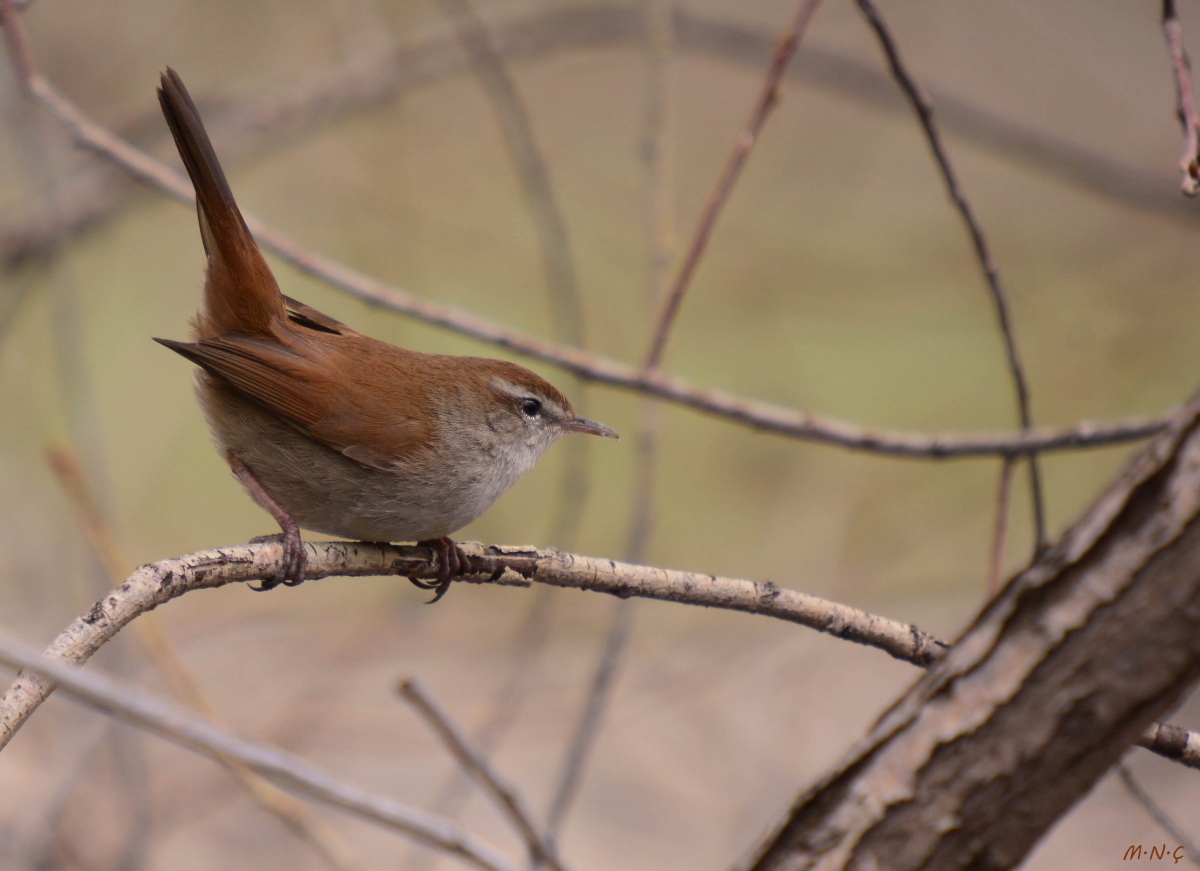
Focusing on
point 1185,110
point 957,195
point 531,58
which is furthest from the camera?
point 531,58

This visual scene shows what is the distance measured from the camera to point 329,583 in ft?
24.6

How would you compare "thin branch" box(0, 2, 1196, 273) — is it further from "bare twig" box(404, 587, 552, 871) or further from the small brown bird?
"bare twig" box(404, 587, 552, 871)

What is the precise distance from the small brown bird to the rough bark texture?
1.59 m

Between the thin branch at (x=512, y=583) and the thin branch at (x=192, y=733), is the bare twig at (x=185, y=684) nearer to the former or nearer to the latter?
the thin branch at (x=512, y=583)

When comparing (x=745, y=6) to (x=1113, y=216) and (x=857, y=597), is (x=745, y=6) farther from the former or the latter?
(x=857, y=597)

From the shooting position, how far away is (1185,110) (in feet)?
6.97

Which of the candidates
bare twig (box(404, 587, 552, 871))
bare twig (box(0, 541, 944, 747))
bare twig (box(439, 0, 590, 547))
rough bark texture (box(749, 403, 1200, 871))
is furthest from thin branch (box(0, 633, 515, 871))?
bare twig (box(439, 0, 590, 547))

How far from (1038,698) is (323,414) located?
7.61 feet

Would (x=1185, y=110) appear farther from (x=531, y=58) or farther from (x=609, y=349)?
(x=609, y=349)

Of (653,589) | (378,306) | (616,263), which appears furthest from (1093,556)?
(616,263)

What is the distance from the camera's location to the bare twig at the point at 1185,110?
6.48 ft

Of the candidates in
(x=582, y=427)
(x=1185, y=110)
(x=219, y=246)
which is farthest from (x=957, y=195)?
(x=219, y=246)

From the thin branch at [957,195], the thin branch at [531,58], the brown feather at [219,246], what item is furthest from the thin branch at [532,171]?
the thin branch at [957,195]

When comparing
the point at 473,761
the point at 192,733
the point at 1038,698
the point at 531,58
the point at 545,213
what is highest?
the point at 531,58
